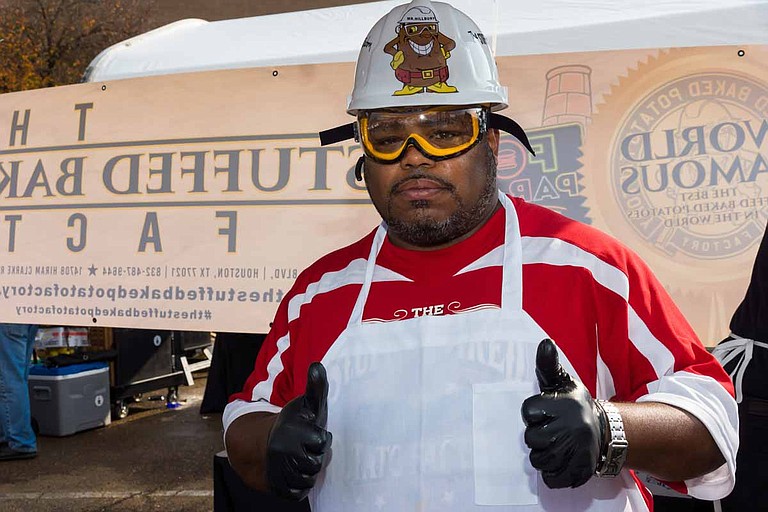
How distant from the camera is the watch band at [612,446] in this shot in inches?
52.9

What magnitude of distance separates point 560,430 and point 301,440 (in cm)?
46

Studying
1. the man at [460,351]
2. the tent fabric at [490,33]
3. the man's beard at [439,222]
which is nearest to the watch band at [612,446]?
the man at [460,351]

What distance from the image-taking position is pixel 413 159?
1.67 m

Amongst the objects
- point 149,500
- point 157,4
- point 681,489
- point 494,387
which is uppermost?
point 157,4

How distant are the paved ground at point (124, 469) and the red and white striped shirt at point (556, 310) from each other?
3234 mm

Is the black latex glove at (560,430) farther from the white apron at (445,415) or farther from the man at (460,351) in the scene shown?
the white apron at (445,415)

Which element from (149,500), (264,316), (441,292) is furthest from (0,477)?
(441,292)

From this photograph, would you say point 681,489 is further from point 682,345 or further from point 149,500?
point 149,500

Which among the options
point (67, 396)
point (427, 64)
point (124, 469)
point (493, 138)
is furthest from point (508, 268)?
point (67, 396)

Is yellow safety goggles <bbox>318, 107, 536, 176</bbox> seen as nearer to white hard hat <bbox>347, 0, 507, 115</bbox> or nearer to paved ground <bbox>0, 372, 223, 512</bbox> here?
white hard hat <bbox>347, 0, 507, 115</bbox>

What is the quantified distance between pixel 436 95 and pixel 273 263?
5.63 feet

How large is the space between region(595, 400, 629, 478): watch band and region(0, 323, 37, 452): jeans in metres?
4.66

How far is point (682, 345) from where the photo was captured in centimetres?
147

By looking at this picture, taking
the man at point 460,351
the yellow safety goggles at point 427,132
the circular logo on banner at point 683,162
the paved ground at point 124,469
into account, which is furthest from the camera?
the paved ground at point 124,469
